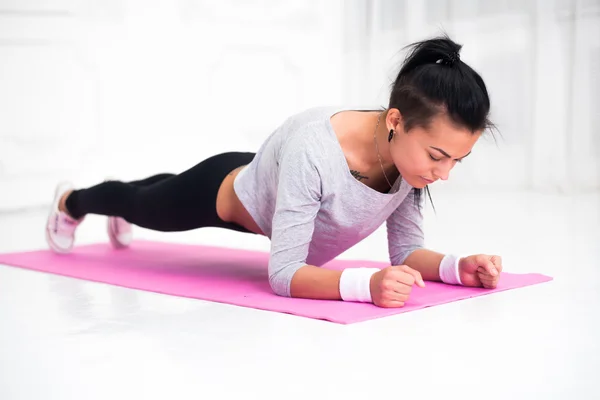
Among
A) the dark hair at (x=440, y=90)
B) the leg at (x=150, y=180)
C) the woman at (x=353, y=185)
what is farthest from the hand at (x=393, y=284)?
the leg at (x=150, y=180)

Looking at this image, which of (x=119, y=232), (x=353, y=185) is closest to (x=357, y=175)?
(x=353, y=185)

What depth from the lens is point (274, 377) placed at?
1.14 meters

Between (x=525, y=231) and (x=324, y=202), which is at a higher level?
(x=324, y=202)

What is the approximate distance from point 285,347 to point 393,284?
Result: 279 mm

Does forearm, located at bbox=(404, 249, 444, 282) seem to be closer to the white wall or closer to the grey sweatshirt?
the grey sweatshirt

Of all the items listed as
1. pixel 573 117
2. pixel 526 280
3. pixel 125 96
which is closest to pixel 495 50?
pixel 573 117

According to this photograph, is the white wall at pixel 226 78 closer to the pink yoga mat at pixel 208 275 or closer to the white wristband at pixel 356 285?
the pink yoga mat at pixel 208 275

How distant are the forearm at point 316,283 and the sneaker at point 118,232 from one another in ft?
3.21

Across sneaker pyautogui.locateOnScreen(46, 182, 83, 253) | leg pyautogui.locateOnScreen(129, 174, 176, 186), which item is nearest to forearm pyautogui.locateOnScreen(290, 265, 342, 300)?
leg pyautogui.locateOnScreen(129, 174, 176, 186)

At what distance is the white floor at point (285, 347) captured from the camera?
3.59 ft

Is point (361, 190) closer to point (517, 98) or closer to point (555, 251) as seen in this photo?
point (555, 251)

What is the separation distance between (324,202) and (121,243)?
0.99 m

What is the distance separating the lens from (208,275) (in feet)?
6.45

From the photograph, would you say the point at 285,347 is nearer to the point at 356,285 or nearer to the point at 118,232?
the point at 356,285
